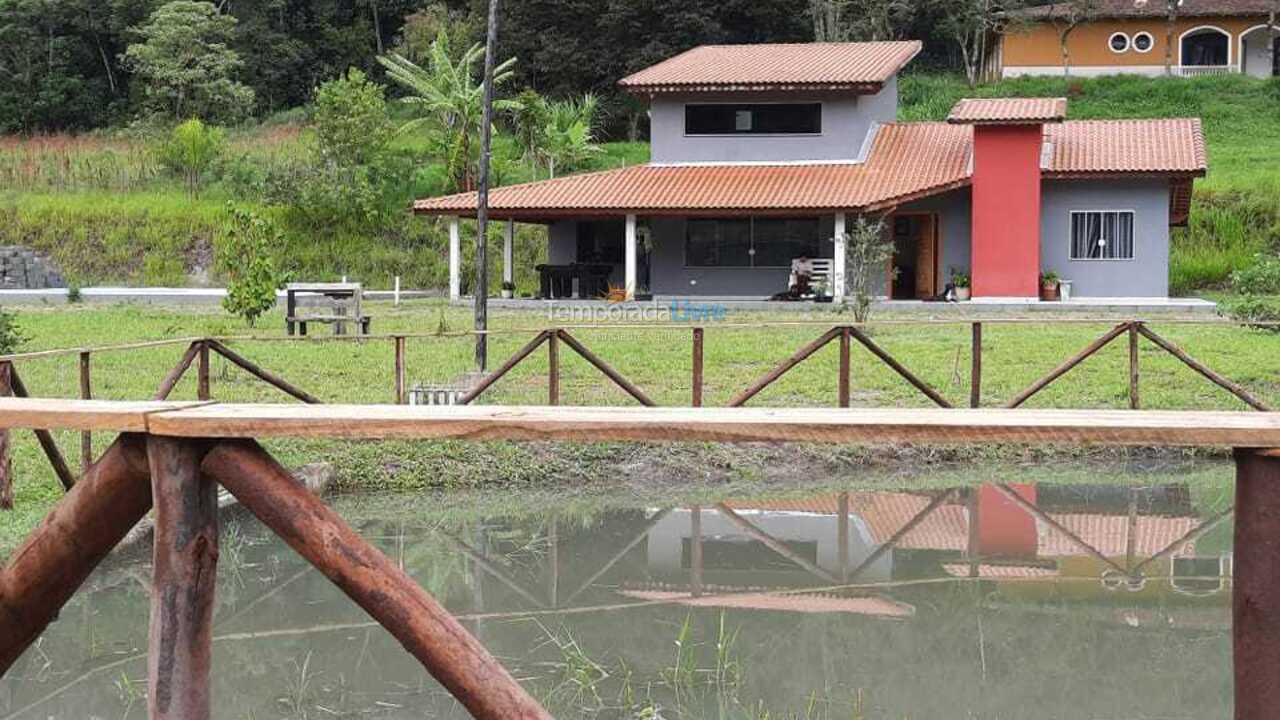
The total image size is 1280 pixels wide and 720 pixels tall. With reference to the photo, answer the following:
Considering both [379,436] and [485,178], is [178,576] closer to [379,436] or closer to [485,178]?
[379,436]

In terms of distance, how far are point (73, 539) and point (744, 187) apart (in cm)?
2384

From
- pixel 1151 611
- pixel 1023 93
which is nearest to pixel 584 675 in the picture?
pixel 1151 611

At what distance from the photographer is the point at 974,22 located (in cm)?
4700

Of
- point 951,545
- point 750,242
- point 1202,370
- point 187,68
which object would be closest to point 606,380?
point 1202,370

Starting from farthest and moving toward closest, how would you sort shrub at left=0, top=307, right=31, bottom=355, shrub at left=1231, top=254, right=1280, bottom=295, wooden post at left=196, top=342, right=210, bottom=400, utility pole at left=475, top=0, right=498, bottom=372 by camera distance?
1. shrub at left=1231, top=254, right=1280, bottom=295
2. utility pole at left=475, top=0, right=498, bottom=372
3. shrub at left=0, top=307, right=31, bottom=355
4. wooden post at left=196, top=342, right=210, bottom=400

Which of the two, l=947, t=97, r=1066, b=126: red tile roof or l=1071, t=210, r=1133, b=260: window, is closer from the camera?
l=947, t=97, r=1066, b=126: red tile roof

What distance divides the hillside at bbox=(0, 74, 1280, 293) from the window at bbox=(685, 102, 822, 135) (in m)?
4.77

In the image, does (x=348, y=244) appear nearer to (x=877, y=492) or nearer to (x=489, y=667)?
(x=877, y=492)

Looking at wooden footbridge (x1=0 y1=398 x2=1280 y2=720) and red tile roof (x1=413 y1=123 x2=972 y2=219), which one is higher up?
red tile roof (x1=413 y1=123 x2=972 y2=219)

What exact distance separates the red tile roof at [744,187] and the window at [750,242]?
2.82ft

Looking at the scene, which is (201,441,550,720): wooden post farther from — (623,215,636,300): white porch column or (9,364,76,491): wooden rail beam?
(623,215,636,300): white porch column

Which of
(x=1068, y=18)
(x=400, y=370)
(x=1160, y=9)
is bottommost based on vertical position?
(x=400, y=370)

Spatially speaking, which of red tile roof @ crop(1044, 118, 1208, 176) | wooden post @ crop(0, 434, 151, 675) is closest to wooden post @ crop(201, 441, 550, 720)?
wooden post @ crop(0, 434, 151, 675)

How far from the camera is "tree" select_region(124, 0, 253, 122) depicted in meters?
43.2
